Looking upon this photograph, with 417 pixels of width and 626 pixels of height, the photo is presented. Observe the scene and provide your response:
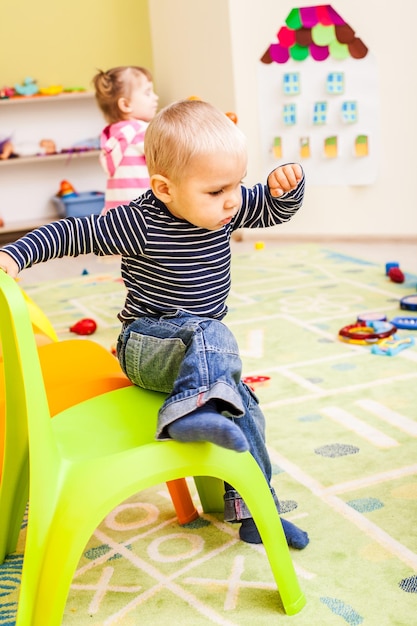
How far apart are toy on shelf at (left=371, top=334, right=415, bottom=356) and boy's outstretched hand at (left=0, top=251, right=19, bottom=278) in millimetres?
1194

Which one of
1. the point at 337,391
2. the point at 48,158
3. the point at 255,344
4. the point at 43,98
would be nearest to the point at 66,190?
the point at 48,158

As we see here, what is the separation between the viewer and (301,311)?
2.43 m

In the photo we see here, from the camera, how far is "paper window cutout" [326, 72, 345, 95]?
3465 millimetres

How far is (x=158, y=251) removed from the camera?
110 centimetres

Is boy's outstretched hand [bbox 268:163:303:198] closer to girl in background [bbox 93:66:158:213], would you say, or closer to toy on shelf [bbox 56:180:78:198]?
girl in background [bbox 93:66:158:213]

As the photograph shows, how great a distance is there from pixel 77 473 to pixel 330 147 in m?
2.87

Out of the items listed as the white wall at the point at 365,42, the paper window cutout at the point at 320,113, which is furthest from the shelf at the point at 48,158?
the paper window cutout at the point at 320,113

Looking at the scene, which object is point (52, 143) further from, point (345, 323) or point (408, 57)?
point (345, 323)

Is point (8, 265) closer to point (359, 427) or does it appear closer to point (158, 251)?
point (158, 251)

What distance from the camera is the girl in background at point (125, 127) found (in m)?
2.29

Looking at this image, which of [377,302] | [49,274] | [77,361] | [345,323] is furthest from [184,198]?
[49,274]

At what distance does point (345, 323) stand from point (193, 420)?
54.6 inches

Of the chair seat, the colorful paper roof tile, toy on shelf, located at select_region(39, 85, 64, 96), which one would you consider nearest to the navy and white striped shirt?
the chair seat

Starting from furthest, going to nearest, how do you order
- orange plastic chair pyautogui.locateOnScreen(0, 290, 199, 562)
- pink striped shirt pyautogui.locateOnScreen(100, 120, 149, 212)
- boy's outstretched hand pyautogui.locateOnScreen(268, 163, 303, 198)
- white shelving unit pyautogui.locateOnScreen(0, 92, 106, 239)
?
white shelving unit pyautogui.locateOnScreen(0, 92, 106, 239)
pink striped shirt pyautogui.locateOnScreen(100, 120, 149, 212)
orange plastic chair pyautogui.locateOnScreen(0, 290, 199, 562)
boy's outstretched hand pyautogui.locateOnScreen(268, 163, 303, 198)
